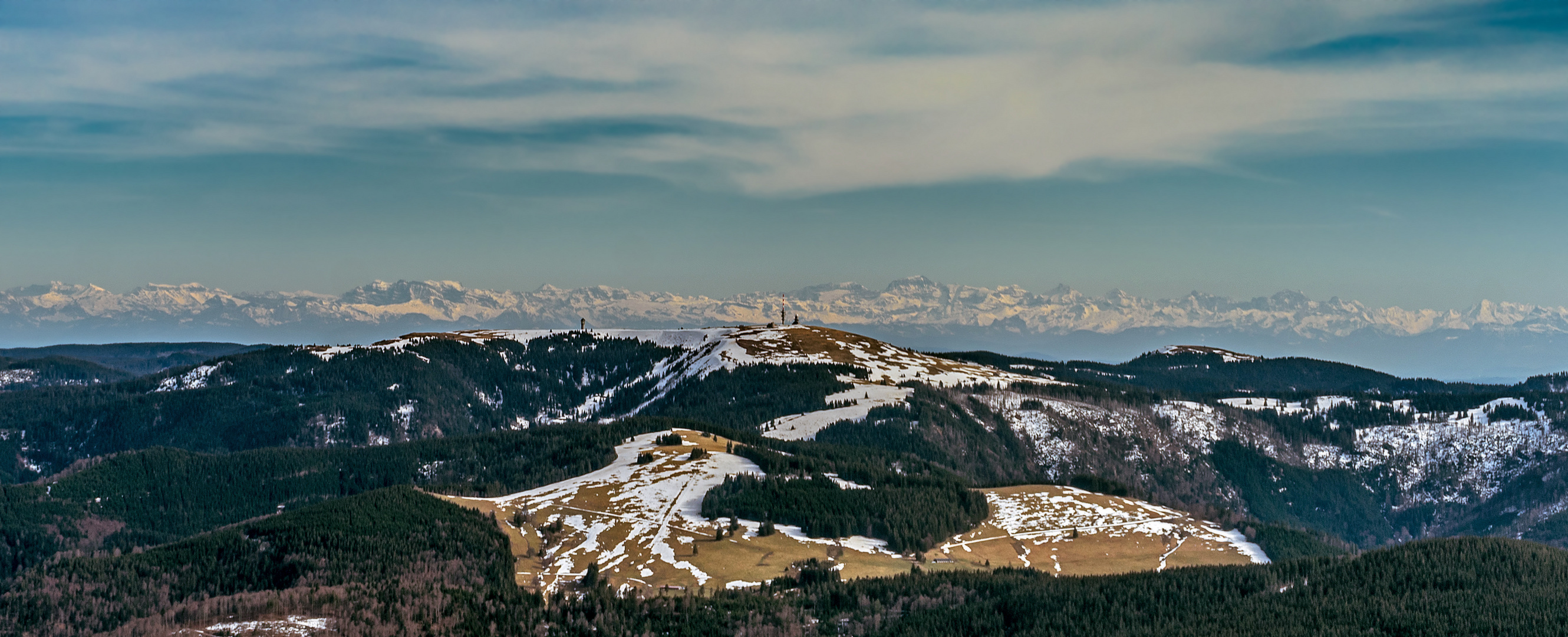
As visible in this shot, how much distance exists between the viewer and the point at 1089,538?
508ft

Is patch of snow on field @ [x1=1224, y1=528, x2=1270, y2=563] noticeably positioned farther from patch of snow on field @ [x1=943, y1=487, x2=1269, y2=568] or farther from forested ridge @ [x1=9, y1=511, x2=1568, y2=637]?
forested ridge @ [x1=9, y1=511, x2=1568, y2=637]

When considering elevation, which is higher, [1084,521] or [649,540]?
[649,540]

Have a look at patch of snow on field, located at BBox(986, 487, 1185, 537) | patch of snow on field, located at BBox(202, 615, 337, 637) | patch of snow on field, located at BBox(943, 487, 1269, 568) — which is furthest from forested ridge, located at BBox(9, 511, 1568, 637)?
patch of snow on field, located at BBox(986, 487, 1185, 537)

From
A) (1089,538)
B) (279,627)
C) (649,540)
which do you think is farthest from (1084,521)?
(279,627)

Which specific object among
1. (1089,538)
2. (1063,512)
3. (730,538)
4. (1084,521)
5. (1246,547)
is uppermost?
(730,538)

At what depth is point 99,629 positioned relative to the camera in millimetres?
99812

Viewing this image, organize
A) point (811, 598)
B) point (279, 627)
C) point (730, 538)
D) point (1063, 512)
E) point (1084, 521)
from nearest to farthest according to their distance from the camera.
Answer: point (279, 627) → point (811, 598) → point (730, 538) → point (1084, 521) → point (1063, 512)

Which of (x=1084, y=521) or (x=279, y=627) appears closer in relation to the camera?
(x=279, y=627)

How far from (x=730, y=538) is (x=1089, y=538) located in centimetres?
4816

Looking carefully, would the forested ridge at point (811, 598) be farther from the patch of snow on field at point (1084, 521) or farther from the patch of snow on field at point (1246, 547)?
the patch of snow on field at point (1246, 547)

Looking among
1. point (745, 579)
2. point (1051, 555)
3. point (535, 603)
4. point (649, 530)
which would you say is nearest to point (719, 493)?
point (649, 530)

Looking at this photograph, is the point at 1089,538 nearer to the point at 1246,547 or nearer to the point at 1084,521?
the point at 1084,521

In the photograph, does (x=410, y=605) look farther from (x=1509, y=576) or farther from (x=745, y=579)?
(x=1509, y=576)

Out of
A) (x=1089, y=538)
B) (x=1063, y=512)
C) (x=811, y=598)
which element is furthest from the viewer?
(x=1063, y=512)
